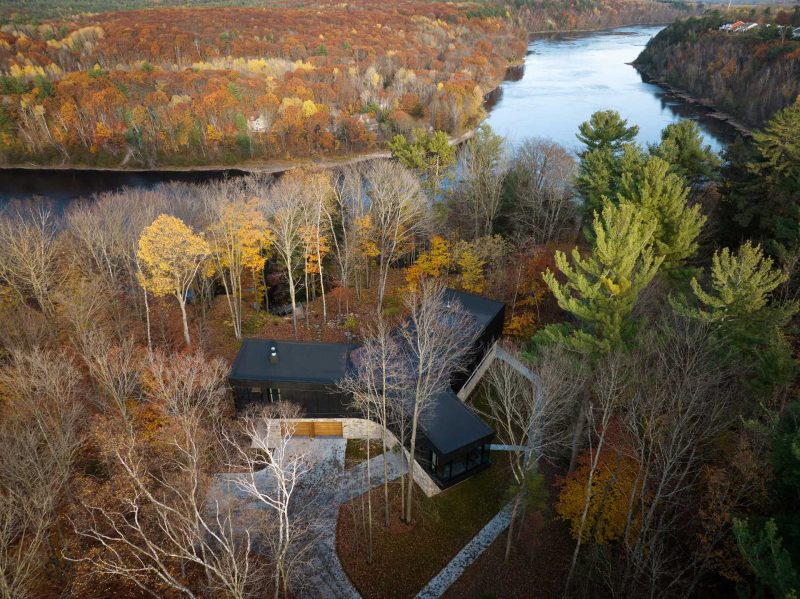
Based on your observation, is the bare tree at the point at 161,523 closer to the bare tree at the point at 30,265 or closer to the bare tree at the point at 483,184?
the bare tree at the point at 30,265

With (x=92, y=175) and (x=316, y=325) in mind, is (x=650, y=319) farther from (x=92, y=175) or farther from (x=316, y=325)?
(x=92, y=175)

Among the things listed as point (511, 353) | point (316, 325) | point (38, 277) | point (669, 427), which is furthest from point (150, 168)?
point (669, 427)

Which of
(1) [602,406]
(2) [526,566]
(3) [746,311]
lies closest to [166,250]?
(1) [602,406]

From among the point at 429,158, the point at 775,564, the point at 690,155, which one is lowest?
the point at 429,158

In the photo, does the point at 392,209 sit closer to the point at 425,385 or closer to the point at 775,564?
the point at 425,385

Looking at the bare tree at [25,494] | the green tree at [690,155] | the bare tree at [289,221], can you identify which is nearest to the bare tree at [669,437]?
the bare tree at [25,494]

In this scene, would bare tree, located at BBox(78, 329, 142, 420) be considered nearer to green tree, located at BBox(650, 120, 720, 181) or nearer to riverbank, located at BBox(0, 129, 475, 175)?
green tree, located at BBox(650, 120, 720, 181)
